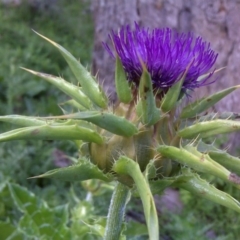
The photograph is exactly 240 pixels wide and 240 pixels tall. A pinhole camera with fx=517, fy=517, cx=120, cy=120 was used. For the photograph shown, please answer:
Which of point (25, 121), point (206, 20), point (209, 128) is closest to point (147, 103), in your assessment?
point (209, 128)

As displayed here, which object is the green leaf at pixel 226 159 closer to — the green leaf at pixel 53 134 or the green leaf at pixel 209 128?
the green leaf at pixel 209 128

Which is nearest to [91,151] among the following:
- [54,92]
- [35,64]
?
[54,92]

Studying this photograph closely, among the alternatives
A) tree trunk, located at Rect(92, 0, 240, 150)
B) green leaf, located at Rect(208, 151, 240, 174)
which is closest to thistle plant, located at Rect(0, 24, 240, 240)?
green leaf, located at Rect(208, 151, 240, 174)

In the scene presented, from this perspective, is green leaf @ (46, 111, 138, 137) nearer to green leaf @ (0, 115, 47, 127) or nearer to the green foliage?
the green foliage

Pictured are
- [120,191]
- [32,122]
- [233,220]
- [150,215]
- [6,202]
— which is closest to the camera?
[150,215]

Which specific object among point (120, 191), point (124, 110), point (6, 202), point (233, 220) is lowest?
point (233, 220)

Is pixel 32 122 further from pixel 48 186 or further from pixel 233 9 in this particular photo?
pixel 233 9

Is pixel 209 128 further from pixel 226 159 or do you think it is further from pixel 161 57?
pixel 161 57
